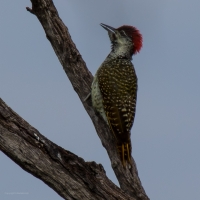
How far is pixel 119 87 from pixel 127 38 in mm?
1202

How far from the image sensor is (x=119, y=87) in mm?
8586

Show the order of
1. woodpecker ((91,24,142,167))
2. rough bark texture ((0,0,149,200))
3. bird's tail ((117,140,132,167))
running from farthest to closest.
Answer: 1. woodpecker ((91,24,142,167))
2. bird's tail ((117,140,132,167))
3. rough bark texture ((0,0,149,200))

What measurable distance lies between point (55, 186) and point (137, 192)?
5.91 feet

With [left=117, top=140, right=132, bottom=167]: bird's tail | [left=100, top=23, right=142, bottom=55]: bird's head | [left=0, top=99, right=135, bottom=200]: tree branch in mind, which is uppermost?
[left=100, top=23, right=142, bottom=55]: bird's head

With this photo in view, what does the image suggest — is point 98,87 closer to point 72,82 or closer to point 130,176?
point 72,82

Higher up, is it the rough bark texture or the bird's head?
the bird's head

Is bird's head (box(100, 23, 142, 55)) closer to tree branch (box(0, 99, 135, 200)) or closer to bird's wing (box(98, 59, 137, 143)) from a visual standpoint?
bird's wing (box(98, 59, 137, 143))

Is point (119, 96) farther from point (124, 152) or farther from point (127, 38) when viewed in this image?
point (127, 38)

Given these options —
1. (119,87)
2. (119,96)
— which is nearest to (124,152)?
(119,96)

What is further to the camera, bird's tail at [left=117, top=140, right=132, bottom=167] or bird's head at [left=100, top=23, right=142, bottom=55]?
bird's head at [left=100, top=23, right=142, bottom=55]

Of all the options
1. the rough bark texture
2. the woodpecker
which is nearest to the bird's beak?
the woodpecker

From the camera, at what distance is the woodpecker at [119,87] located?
8.04 meters

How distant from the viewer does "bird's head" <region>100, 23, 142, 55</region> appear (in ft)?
30.9

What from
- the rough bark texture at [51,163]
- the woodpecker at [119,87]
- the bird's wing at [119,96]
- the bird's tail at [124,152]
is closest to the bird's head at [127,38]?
the woodpecker at [119,87]
